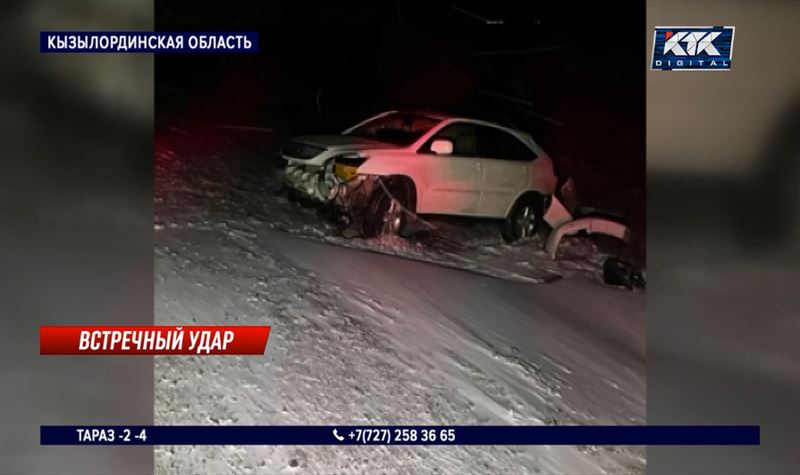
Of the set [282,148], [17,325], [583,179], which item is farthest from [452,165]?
[17,325]

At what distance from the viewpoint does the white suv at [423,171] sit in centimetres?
223

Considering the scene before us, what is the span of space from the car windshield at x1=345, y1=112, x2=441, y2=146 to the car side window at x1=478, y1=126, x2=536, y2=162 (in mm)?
209

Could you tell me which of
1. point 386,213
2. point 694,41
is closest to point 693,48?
point 694,41

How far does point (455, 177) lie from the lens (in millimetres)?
2258

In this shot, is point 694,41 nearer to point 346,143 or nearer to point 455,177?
point 455,177

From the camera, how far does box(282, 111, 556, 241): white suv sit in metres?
2.23

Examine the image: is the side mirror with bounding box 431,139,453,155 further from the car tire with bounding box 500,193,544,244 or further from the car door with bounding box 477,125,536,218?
the car tire with bounding box 500,193,544,244

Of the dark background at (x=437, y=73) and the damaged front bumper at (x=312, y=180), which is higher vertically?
the dark background at (x=437, y=73)

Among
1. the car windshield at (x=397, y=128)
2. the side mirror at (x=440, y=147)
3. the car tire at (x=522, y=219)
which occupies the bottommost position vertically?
the car tire at (x=522, y=219)

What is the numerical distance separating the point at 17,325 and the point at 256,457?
3.87 feet

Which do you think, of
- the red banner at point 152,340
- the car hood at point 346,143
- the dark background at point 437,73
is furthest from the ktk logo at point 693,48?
the red banner at point 152,340

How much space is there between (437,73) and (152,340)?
66.3 inches

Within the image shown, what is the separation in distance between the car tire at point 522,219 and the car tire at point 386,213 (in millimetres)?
456

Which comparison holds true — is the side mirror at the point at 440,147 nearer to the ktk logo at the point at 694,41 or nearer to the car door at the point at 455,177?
the car door at the point at 455,177
